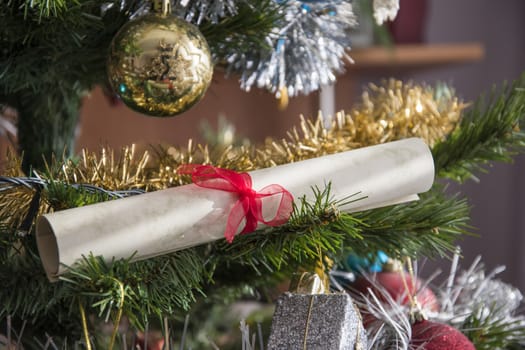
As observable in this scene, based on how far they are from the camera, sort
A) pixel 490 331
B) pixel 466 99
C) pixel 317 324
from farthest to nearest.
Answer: pixel 466 99 → pixel 490 331 → pixel 317 324

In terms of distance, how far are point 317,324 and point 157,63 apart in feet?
0.56

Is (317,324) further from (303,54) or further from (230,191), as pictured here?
(303,54)

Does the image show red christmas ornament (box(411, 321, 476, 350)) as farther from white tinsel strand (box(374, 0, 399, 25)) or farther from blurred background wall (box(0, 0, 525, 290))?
blurred background wall (box(0, 0, 525, 290))

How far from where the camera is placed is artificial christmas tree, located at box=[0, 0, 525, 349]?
344 mm

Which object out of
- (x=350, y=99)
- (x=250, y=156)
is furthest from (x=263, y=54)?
(x=350, y=99)

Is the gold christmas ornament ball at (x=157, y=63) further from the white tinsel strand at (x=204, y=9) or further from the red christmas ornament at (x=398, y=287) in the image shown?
the red christmas ornament at (x=398, y=287)

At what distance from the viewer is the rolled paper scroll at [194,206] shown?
32 cm

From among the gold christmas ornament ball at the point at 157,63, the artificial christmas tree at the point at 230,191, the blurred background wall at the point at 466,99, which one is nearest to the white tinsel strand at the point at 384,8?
the artificial christmas tree at the point at 230,191

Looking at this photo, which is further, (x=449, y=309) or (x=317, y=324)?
(x=449, y=309)

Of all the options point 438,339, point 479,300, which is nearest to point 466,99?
point 479,300

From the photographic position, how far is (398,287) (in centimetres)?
48

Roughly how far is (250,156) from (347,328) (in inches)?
6.8

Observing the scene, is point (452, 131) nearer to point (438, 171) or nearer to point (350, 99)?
point (438, 171)

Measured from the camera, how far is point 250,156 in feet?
1.57
